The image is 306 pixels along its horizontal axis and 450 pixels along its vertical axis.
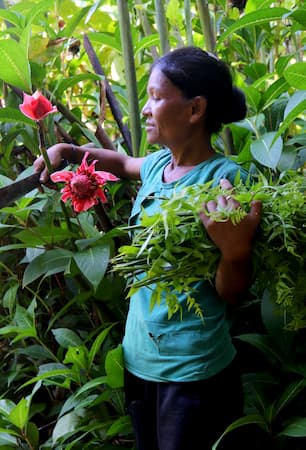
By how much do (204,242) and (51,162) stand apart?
0.41 m

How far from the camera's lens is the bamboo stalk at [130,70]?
1094 millimetres

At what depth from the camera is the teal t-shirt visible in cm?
78

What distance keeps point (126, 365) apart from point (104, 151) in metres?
0.36

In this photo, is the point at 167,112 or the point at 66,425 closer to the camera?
the point at 167,112

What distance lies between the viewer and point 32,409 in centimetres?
115

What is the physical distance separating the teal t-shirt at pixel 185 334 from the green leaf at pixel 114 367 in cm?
4

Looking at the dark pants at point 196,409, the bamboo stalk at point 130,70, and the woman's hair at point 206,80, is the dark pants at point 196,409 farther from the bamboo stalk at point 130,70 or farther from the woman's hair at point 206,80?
the bamboo stalk at point 130,70

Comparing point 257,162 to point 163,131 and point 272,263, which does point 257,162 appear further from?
point 272,263

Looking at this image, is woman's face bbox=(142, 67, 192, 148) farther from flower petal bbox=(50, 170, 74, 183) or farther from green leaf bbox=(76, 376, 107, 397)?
green leaf bbox=(76, 376, 107, 397)

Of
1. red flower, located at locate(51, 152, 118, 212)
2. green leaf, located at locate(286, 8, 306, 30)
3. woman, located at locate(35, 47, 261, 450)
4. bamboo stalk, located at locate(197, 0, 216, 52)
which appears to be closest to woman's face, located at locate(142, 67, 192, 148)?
woman, located at locate(35, 47, 261, 450)

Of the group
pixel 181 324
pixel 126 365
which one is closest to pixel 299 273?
pixel 181 324

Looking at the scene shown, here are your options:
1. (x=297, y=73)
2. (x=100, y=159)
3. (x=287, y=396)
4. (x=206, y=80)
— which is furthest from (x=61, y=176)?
(x=287, y=396)

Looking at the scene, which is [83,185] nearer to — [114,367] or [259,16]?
[114,367]

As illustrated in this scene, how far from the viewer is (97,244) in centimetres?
100
